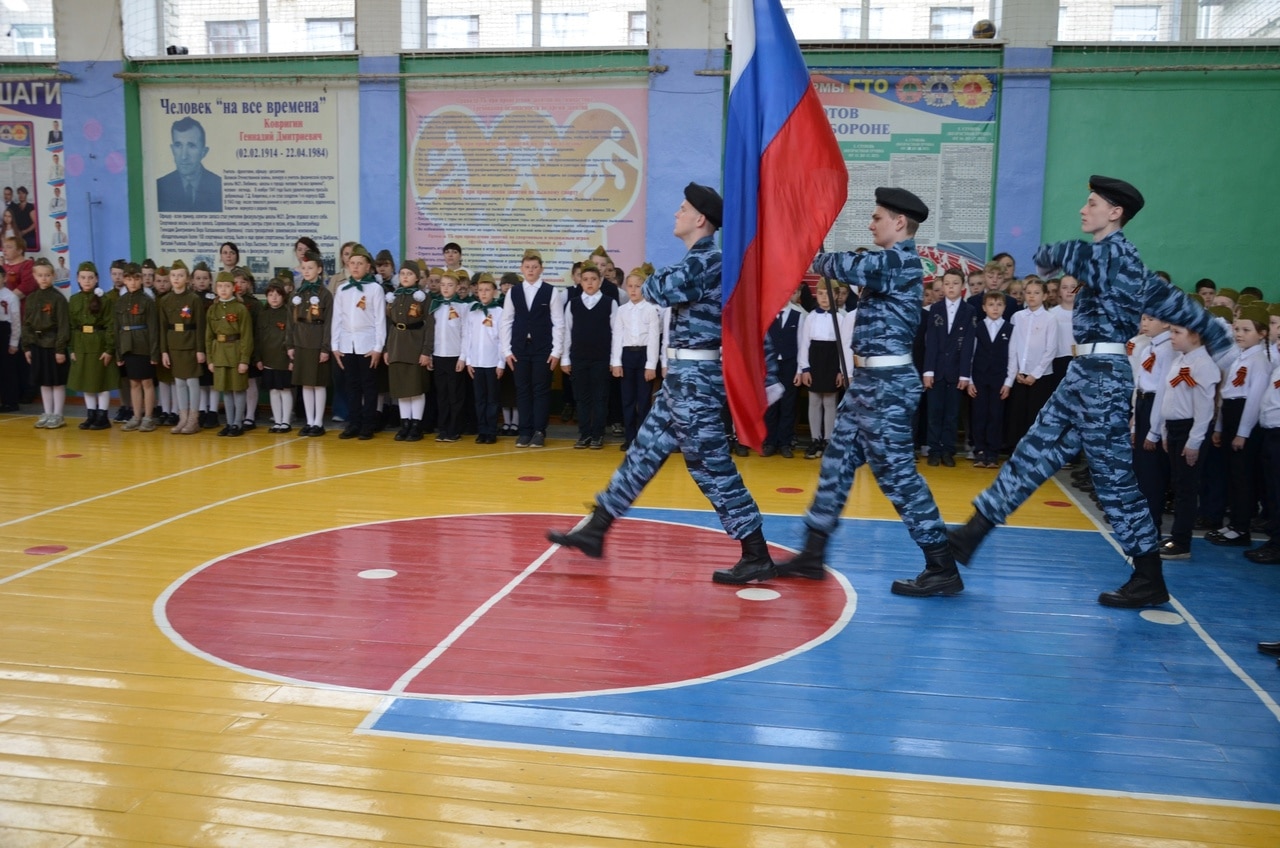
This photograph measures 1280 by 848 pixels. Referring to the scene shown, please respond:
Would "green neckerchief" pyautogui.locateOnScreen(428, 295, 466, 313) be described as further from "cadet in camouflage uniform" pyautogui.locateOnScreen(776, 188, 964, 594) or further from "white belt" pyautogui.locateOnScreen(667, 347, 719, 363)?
"cadet in camouflage uniform" pyautogui.locateOnScreen(776, 188, 964, 594)

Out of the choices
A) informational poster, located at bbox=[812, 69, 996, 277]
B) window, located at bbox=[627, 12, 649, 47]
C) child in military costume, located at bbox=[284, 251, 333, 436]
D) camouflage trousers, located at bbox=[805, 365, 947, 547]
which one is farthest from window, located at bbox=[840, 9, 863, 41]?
camouflage trousers, located at bbox=[805, 365, 947, 547]

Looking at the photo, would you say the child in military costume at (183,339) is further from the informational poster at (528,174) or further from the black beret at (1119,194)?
the black beret at (1119,194)

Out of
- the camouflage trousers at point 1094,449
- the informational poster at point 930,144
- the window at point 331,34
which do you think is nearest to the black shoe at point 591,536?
the camouflage trousers at point 1094,449

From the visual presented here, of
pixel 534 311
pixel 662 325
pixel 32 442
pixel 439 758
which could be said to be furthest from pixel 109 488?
pixel 439 758

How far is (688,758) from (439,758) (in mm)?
796

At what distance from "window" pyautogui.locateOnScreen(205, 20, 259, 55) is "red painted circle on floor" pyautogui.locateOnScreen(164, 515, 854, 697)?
842cm

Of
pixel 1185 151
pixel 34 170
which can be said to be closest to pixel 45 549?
pixel 34 170

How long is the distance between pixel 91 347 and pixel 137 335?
1.89 feet

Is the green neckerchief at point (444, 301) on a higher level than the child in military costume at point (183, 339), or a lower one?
higher

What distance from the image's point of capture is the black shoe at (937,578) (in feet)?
17.4

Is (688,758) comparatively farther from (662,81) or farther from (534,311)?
(662,81)

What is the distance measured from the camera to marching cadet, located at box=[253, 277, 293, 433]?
35.2 feet

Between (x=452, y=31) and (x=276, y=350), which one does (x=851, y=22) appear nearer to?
(x=452, y=31)

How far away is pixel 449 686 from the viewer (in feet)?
13.2
